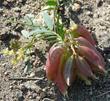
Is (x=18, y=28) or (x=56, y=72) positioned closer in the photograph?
(x=56, y=72)

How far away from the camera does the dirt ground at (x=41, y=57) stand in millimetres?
2102

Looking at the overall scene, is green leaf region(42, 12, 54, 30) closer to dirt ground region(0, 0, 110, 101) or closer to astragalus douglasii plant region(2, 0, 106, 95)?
astragalus douglasii plant region(2, 0, 106, 95)

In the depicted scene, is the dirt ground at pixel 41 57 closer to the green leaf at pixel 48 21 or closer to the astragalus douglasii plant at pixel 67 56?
the astragalus douglasii plant at pixel 67 56

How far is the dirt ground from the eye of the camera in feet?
6.89

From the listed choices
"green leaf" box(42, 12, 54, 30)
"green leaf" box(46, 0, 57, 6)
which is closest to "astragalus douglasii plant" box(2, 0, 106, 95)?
"green leaf" box(42, 12, 54, 30)

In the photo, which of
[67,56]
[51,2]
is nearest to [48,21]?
[51,2]

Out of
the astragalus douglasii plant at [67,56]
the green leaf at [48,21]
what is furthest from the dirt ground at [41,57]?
the green leaf at [48,21]

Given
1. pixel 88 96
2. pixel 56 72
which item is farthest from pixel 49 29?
pixel 88 96

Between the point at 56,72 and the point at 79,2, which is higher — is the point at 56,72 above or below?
below

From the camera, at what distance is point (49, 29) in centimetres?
219

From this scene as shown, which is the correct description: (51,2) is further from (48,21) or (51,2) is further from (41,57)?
(41,57)

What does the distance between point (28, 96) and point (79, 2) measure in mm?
700

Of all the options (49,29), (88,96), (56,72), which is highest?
(49,29)

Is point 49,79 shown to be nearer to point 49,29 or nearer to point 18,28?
point 49,29
